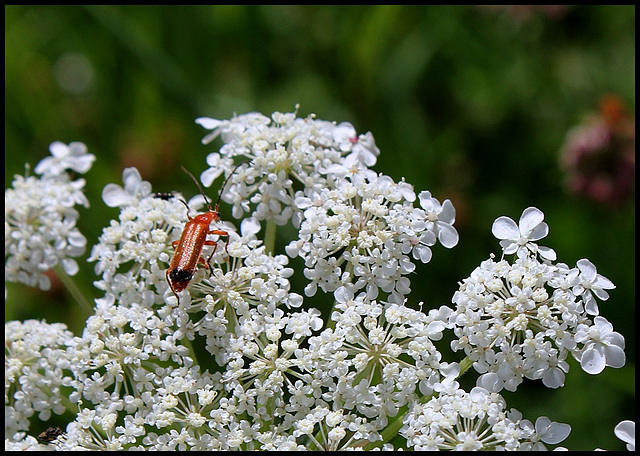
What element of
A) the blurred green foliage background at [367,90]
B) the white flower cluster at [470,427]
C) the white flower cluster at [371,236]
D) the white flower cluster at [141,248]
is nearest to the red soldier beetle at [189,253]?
the white flower cluster at [141,248]

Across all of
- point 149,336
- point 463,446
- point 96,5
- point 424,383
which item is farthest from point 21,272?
point 96,5

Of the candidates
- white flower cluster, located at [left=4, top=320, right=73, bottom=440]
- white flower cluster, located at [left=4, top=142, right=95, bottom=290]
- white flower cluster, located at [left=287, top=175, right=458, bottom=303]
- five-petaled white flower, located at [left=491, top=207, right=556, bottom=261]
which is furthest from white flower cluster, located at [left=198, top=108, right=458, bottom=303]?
white flower cluster, located at [left=4, top=320, right=73, bottom=440]

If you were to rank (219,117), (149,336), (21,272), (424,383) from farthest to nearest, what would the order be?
(219,117) → (21,272) → (149,336) → (424,383)

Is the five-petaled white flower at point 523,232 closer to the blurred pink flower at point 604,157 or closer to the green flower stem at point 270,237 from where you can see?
the green flower stem at point 270,237

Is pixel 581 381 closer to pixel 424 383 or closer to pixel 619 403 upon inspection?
pixel 619 403

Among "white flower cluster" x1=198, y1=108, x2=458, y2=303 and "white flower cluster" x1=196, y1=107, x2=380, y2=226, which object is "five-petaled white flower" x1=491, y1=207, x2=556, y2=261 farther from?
"white flower cluster" x1=196, y1=107, x2=380, y2=226

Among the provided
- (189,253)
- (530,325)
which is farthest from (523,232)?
(189,253)
